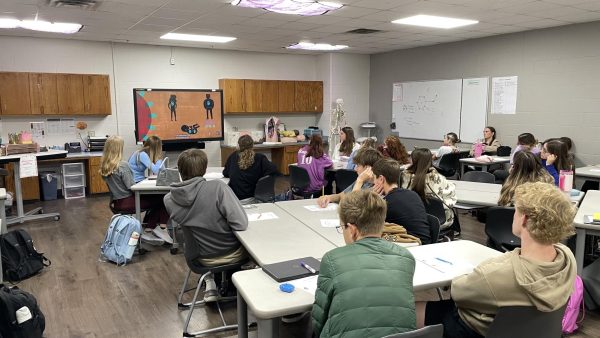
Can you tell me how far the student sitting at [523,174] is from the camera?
11.5 feet

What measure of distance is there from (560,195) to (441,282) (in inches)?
25.9

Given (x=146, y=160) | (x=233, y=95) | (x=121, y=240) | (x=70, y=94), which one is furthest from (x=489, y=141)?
(x=70, y=94)

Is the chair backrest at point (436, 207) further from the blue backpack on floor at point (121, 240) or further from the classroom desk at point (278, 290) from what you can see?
the blue backpack on floor at point (121, 240)

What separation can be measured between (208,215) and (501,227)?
2.12m

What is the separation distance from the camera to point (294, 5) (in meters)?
4.76

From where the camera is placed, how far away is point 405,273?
168cm

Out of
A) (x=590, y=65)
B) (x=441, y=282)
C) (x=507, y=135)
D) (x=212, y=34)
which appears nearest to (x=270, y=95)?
(x=212, y=34)

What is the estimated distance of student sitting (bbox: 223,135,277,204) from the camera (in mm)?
4691

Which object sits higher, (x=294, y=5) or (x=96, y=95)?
(x=294, y=5)

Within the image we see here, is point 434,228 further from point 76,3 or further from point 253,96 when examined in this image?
point 253,96

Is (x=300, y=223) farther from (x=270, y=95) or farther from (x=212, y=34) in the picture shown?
(x=270, y=95)

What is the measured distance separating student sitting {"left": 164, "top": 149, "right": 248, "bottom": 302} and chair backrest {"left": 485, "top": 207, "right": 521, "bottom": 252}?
5.96 feet

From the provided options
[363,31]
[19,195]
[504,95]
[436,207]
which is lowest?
[19,195]

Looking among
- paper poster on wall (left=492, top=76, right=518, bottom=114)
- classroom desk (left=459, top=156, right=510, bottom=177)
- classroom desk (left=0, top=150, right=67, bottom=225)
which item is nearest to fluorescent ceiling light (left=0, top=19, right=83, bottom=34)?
classroom desk (left=0, top=150, right=67, bottom=225)
